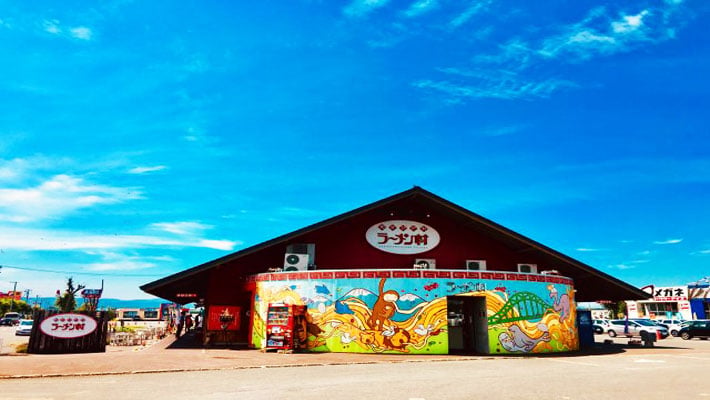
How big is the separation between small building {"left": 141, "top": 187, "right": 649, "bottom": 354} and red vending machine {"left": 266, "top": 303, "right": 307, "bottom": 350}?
0.43ft

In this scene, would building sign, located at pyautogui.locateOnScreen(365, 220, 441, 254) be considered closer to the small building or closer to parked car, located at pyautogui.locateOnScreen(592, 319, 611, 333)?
the small building

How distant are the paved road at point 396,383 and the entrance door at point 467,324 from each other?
191 inches

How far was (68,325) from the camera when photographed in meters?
19.7

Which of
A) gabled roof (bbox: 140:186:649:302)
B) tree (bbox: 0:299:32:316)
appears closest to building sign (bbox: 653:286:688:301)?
gabled roof (bbox: 140:186:649:302)

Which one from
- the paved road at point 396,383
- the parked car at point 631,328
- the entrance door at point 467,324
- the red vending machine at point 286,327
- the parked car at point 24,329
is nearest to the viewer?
the paved road at point 396,383

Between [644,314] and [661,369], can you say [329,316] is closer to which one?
[661,369]

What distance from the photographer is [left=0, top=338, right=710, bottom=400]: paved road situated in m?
9.58

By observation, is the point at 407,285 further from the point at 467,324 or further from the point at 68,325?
the point at 68,325

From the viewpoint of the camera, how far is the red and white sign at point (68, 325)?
1938 centimetres

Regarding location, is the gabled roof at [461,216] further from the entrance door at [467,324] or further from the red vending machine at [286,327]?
the entrance door at [467,324]

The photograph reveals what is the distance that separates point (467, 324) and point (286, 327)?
8.56m

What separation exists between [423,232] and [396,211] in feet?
6.17

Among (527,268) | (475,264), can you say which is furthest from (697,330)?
(475,264)

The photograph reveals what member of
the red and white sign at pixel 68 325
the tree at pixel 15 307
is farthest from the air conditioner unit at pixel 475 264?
the tree at pixel 15 307
